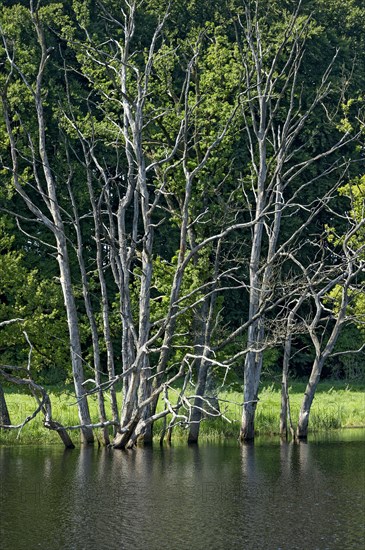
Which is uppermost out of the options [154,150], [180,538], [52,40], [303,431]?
[52,40]

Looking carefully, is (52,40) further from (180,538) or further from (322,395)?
(180,538)

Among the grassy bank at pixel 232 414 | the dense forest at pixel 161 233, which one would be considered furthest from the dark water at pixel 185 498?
the grassy bank at pixel 232 414

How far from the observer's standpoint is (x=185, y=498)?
73.9 ft

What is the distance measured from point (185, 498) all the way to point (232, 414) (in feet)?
44.2

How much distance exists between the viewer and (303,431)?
32.6 m

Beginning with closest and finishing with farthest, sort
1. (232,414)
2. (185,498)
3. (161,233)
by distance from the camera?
(185,498), (232,414), (161,233)

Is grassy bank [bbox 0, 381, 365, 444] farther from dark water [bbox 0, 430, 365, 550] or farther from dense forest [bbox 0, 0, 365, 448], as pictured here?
dark water [bbox 0, 430, 365, 550]

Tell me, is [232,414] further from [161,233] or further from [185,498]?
[185,498]

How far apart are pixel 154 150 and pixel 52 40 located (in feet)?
37.6

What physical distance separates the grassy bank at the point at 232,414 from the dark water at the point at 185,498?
184 cm

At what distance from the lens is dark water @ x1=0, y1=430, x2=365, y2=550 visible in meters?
18.5

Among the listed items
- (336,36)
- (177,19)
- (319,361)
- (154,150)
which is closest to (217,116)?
(154,150)

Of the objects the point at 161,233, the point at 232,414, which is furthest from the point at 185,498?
the point at 161,233

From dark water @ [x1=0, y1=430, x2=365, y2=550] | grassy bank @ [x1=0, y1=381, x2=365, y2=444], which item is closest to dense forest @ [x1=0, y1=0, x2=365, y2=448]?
grassy bank @ [x1=0, y1=381, x2=365, y2=444]
